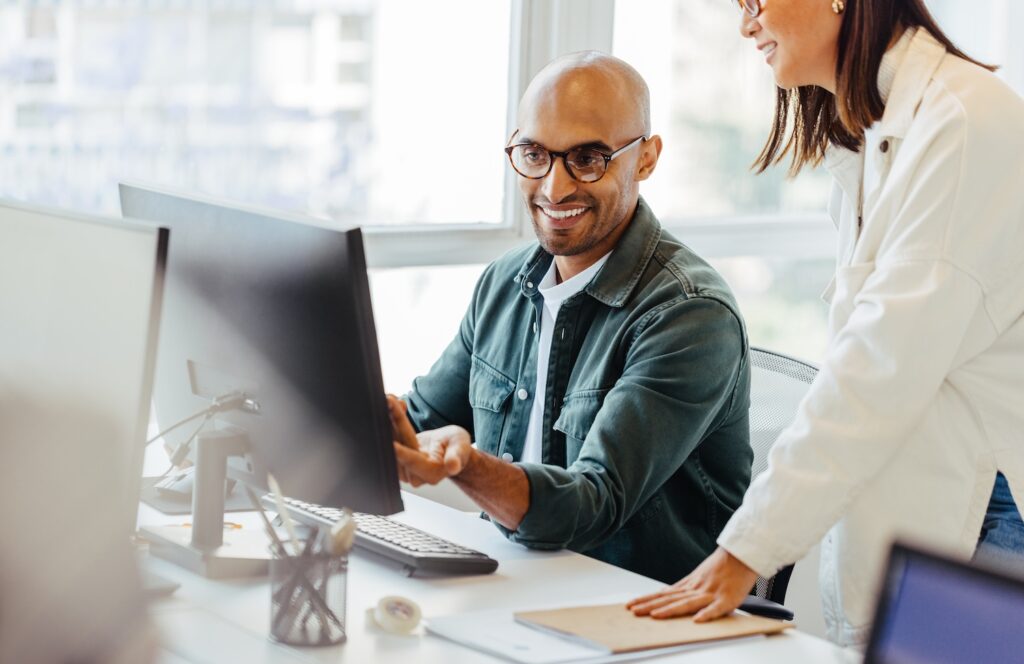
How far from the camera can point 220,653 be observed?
1.42 metres

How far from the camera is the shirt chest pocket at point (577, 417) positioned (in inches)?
81.2

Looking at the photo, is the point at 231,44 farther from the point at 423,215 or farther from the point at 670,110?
the point at 670,110

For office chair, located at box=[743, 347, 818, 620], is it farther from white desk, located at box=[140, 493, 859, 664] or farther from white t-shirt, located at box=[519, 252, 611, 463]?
white desk, located at box=[140, 493, 859, 664]

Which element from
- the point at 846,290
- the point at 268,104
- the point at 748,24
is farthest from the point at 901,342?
the point at 268,104

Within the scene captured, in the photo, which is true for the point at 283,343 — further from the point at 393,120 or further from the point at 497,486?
the point at 393,120

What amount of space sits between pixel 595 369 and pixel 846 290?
1.64ft

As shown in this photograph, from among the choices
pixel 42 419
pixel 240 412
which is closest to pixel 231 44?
pixel 240 412

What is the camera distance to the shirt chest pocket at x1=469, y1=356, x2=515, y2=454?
2268mm

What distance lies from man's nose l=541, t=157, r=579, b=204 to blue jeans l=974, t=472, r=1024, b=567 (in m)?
0.84

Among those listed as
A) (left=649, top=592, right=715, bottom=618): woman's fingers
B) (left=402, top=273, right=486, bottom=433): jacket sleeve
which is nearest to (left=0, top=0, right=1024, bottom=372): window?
(left=402, top=273, right=486, bottom=433): jacket sleeve

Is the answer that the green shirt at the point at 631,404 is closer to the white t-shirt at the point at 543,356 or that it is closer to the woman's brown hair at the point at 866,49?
the white t-shirt at the point at 543,356

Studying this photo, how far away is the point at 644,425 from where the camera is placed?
75.5 inches

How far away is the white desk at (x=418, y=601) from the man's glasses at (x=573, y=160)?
628 mm

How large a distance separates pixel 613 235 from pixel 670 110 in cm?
120
